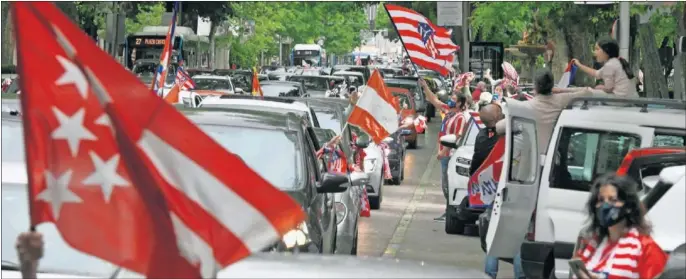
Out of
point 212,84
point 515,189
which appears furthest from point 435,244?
point 212,84

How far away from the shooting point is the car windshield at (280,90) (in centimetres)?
3350

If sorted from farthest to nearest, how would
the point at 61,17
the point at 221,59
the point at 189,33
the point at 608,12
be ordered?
the point at 221,59 → the point at 189,33 → the point at 608,12 → the point at 61,17

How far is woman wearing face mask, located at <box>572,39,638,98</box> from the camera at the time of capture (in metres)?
13.8

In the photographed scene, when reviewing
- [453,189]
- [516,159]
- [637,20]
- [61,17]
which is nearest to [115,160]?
[61,17]

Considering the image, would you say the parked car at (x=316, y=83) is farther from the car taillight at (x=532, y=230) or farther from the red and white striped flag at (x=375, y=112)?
the car taillight at (x=532, y=230)

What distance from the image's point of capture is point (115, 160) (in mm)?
5070

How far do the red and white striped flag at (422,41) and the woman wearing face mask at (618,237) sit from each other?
1786 centimetres

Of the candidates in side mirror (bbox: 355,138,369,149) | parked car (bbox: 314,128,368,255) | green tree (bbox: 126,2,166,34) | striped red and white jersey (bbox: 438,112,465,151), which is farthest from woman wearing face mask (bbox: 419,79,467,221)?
green tree (bbox: 126,2,166,34)

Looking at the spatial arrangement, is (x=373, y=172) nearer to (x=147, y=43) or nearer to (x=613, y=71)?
(x=613, y=71)

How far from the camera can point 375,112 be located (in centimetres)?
1736

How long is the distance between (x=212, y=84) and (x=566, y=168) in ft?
86.6

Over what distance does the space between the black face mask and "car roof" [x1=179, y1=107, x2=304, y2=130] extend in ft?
13.2

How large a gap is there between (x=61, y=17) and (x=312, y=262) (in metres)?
1.59

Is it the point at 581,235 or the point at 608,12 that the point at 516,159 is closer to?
the point at 581,235
